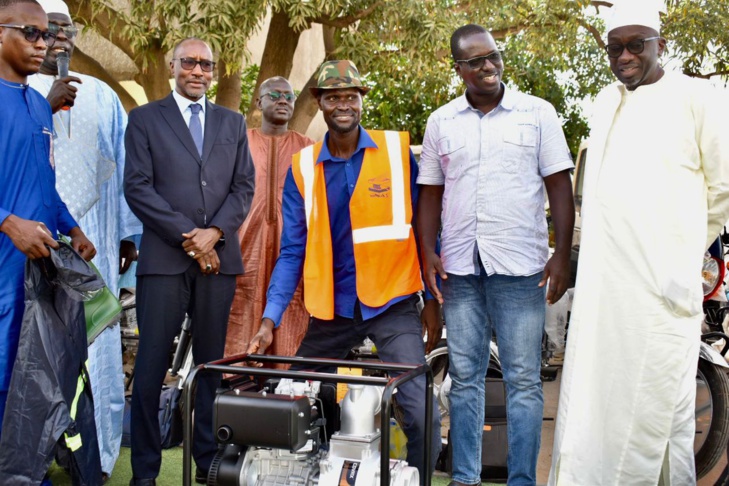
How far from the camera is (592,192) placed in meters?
3.73

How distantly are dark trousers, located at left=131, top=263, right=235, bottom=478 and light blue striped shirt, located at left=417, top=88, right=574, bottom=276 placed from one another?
1.21m

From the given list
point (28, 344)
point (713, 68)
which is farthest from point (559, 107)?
point (28, 344)

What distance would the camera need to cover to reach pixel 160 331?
427 cm

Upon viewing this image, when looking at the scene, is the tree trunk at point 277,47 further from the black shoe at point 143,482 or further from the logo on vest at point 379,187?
the black shoe at point 143,482

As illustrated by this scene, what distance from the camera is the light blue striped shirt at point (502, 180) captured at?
3.93 metres

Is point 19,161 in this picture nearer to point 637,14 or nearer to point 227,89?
point 637,14

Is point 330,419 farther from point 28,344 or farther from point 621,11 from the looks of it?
point 621,11

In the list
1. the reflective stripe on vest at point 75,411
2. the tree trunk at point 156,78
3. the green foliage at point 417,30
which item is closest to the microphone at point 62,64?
the reflective stripe on vest at point 75,411

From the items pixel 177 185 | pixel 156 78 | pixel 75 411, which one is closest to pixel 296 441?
pixel 75 411

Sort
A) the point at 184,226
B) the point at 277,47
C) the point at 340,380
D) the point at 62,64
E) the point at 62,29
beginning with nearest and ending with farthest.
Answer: the point at 340,380 < the point at 184,226 < the point at 62,64 < the point at 62,29 < the point at 277,47

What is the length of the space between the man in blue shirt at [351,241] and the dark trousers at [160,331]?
0.46 m

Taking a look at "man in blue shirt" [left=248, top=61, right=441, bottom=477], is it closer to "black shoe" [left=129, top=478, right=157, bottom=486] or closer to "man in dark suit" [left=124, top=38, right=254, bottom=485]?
"man in dark suit" [left=124, top=38, right=254, bottom=485]

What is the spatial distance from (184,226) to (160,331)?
524 mm

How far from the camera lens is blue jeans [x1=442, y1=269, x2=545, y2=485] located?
3922 mm
